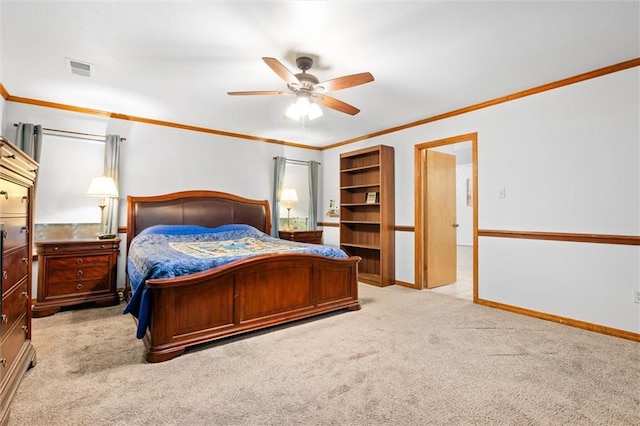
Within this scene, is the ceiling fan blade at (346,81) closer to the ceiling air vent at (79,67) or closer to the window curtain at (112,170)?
the ceiling air vent at (79,67)

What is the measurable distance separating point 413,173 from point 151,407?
13.1ft

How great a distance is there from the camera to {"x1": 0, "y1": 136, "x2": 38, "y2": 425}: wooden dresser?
1.56 metres

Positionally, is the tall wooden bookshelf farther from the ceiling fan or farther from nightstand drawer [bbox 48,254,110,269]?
nightstand drawer [bbox 48,254,110,269]

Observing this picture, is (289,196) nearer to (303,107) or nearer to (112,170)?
(112,170)

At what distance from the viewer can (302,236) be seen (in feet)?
17.7

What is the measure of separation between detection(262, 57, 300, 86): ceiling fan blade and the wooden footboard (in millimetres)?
1502

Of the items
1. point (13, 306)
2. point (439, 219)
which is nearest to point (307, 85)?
point (13, 306)

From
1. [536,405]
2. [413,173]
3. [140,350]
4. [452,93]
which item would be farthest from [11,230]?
[413,173]

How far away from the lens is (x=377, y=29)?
222cm

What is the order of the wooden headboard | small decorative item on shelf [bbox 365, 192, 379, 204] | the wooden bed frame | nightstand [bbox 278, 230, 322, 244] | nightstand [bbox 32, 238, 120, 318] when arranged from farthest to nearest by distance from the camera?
nightstand [bbox 278, 230, 322, 244]
small decorative item on shelf [bbox 365, 192, 379, 204]
the wooden headboard
nightstand [bbox 32, 238, 120, 318]
the wooden bed frame

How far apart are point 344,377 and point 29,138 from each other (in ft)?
13.9

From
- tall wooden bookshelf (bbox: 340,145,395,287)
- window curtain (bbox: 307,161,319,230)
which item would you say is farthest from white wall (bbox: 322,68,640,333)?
window curtain (bbox: 307,161,319,230)

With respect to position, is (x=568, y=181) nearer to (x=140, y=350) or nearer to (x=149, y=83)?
(x=140, y=350)

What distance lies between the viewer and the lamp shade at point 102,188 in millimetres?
3629
